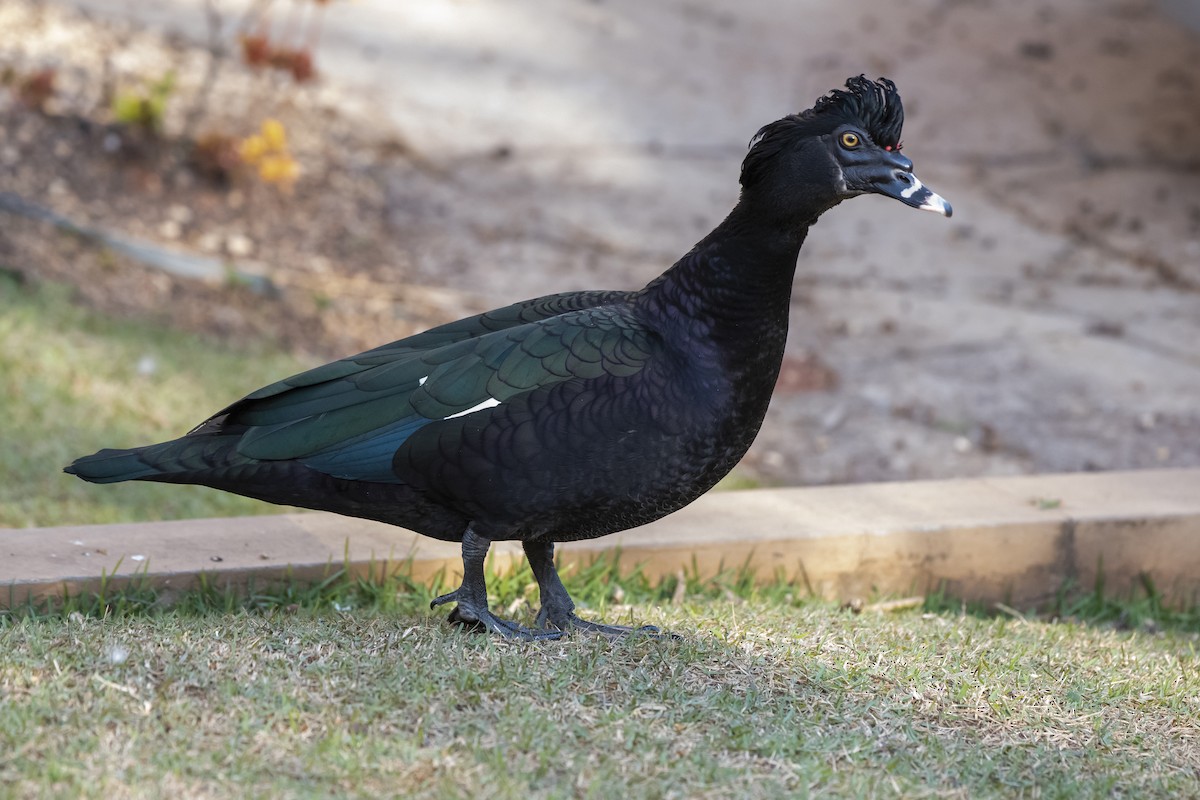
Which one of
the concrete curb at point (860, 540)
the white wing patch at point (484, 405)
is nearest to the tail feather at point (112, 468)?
the concrete curb at point (860, 540)

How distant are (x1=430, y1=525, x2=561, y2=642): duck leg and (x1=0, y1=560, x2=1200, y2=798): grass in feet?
0.18

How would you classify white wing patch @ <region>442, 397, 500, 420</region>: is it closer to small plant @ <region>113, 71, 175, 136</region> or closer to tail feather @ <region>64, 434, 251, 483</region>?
tail feather @ <region>64, 434, 251, 483</region>

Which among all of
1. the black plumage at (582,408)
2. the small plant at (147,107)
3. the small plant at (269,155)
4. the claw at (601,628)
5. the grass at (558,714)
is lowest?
the grass at (558,714)

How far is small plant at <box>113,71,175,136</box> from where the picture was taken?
6996 mm

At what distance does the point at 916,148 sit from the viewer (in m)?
9.06

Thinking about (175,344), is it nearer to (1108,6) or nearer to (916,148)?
(916,148)

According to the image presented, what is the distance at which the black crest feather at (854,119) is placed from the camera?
3.03 metres

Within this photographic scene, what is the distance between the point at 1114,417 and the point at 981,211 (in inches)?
104

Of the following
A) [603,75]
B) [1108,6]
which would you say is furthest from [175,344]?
[1108,6]

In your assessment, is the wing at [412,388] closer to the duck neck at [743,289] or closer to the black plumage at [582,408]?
the black plumage at [582,408]

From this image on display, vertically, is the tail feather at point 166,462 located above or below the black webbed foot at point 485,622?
above

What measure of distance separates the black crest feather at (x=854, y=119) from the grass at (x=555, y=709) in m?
1.14

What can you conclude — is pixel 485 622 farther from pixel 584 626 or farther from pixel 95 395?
pixel 95 395

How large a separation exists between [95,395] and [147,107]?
2247 millimetres
